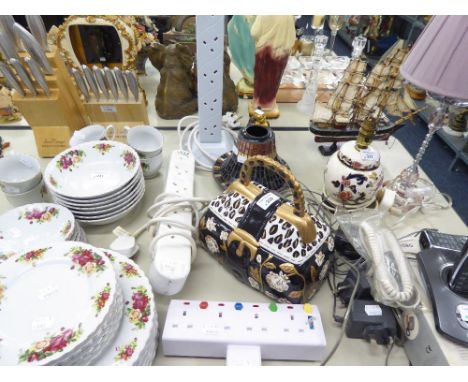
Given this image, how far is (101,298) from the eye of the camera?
1.41ft

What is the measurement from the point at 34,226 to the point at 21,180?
120mm

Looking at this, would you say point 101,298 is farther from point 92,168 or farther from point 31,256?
point 92,168

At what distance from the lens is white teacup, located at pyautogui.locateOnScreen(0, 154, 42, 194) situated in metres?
0.67

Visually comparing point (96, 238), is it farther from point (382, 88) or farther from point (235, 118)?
point (382, 88)

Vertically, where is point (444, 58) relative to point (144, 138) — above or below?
above

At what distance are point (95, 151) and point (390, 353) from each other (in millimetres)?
715

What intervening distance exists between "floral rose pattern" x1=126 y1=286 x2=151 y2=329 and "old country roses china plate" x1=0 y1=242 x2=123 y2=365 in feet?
0.08

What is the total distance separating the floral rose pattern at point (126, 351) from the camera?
427 millimetres

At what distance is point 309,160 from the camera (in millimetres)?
907

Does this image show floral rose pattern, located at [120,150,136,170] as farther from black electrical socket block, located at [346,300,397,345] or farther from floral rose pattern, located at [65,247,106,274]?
black electrical socket block, located at [346,300,397,345]

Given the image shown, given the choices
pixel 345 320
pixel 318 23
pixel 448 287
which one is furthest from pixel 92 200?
pixel 318 23

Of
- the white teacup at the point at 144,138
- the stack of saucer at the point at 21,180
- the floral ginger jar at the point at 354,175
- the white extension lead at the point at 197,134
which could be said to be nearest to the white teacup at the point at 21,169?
the stack of saucer at the point at 21,180

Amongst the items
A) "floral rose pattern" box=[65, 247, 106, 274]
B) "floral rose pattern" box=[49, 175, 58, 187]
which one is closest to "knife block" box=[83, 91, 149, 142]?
"floral rose pattern" box=[49, 175, 58, 187]

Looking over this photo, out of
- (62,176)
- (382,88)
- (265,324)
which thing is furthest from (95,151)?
(382,88)
